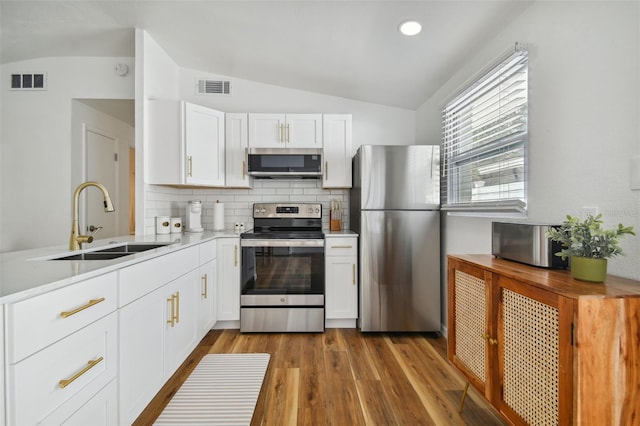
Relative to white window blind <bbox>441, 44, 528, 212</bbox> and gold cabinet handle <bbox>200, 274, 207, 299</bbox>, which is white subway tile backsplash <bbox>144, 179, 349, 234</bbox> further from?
white window blind <bbox>441, 44, 528, 212</bbox>

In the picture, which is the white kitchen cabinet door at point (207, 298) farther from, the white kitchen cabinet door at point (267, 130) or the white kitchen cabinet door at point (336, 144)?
the white kitchen cabinet door at point (336, 144)

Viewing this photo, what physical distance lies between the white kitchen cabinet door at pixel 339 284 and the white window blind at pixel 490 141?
1.06 metres

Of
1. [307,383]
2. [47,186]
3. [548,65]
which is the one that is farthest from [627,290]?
[47,186]

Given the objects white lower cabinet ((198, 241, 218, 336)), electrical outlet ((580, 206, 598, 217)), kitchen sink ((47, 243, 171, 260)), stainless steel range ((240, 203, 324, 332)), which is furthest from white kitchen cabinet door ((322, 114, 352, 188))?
electrical outlet ((580, 206, 598, 217))

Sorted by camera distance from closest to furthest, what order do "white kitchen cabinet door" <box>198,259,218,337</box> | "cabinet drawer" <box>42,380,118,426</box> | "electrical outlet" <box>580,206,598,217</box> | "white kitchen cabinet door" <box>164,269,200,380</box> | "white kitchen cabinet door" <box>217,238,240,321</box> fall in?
"cabinet drawer" <box>42,380,118,426</box>
"electrical outlet" <box>580,206,598,217</box>
"white kitchen cabinet door" <box>164,269,200,380</box>
"white kitchen cabinet door" <box>198,259,218,337</box>
"white kitchen cabinet door" <box>217,238,240,321</box>

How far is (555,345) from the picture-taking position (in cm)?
99

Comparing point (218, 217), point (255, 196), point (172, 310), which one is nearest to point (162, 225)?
point (218, 217)

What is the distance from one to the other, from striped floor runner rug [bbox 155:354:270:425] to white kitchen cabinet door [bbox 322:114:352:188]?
6.03 ft

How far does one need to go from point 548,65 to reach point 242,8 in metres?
1.98

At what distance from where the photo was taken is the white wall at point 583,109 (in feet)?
3.73

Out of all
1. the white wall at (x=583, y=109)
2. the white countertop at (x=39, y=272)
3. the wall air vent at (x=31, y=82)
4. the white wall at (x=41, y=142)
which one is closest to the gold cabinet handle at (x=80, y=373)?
the white countertop at (x=39, y=272)

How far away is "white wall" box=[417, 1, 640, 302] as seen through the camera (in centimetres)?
114

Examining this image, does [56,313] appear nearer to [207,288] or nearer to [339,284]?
[207,288]

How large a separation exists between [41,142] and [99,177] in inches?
23.6
